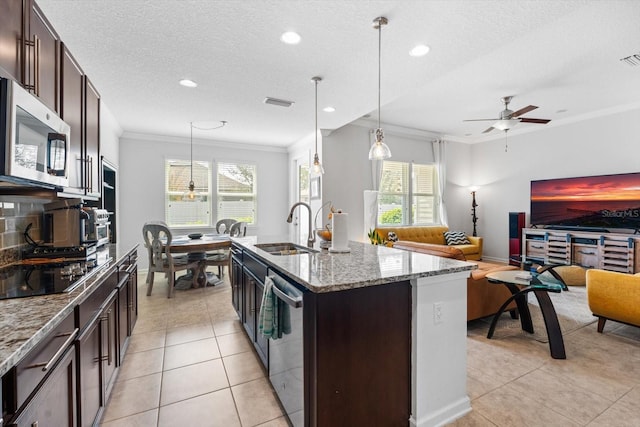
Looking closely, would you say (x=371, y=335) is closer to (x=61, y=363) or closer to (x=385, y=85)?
(x=61, y=363)

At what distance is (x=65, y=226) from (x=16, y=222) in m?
0.26

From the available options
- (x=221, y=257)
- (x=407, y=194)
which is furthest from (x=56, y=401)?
(x=407, y=194)

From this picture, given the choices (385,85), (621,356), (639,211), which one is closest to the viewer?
(621,356)

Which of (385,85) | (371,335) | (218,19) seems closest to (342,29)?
(218,19)

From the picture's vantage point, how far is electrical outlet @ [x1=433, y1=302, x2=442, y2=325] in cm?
166

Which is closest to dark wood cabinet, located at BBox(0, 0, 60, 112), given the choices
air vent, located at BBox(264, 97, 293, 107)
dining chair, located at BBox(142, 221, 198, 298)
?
air vent, located at BBox(264, 97, 293, 107)

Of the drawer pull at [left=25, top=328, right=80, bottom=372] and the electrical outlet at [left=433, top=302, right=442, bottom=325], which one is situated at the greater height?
the drawer pull at [left=25, top=328, right=80, bottom=372]

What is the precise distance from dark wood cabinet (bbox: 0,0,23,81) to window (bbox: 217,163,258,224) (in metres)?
4.97

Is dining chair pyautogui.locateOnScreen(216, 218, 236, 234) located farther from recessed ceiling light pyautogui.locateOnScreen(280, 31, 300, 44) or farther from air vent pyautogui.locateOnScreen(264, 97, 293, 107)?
recessed ceiling light pyautogui.locateOnScreen(280, 31, 300, 44)

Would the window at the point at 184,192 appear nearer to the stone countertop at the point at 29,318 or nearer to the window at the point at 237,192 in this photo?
the window at the point at 237,192

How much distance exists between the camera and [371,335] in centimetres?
152

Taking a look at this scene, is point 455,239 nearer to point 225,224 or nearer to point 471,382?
point 471,382

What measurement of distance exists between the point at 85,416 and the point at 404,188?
607 centimetres

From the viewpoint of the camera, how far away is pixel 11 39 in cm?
135
